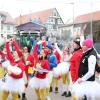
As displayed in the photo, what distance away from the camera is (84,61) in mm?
6863

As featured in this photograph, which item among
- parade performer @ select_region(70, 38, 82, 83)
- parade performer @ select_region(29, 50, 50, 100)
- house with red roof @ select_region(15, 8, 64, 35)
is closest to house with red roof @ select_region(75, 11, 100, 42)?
house with red roof @ select_region(15, 8, 64, 35)

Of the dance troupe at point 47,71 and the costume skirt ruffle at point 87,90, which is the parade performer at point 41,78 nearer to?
the dance troupe at point 47,71

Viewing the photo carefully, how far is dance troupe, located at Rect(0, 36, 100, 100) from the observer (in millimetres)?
6867

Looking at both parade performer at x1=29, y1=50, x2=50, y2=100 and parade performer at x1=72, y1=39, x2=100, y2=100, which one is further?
parade performer at x1=29, y1=50, x2=50, y2=100

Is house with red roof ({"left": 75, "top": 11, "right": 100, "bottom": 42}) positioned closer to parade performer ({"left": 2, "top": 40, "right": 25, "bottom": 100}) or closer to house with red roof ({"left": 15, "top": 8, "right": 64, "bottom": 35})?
house with red roof ({"left": 15, "top": 8, "right": 64, "bottom": 35})

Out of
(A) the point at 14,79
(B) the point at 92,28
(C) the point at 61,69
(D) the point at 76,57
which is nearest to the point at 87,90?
(A) the point at 14,79

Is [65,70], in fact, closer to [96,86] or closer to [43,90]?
[43,90]

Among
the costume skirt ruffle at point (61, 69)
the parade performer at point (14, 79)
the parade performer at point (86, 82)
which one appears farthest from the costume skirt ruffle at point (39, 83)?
the parade performer at point (86, 82)

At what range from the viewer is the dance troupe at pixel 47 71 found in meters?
6.87

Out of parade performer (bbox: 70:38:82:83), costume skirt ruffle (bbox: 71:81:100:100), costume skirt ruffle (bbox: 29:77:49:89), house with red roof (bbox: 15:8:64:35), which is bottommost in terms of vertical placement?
costume skirt ruffle (bbox: 29:77:49:89)

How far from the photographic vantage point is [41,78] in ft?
29.3

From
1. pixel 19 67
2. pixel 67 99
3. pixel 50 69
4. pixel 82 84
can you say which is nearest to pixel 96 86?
pixel 82 84

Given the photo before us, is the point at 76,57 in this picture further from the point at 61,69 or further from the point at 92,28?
the point at 92,28

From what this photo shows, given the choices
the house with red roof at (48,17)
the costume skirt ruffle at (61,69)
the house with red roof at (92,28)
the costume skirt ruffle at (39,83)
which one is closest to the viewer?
the costume skirt ruffle at (39,83)
